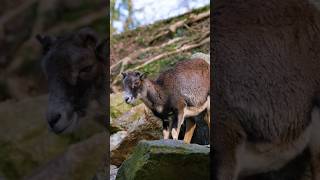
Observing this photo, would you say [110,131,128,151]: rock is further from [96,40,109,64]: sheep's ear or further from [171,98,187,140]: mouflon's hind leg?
[96,40,109,64]: sheep's ear

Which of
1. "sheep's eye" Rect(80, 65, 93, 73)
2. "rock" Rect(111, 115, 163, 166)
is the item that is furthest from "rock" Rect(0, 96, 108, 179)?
"rock" Rect(111, 115, 163, 166)

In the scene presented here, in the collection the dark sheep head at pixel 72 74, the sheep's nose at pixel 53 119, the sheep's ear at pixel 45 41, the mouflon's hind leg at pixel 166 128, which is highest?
the sheep's ear at pixel 45 41

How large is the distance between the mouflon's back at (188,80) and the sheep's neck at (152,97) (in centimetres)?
Result: 6

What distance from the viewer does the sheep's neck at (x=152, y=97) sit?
3.32 metres

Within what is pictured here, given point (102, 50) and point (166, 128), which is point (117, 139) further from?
point (102, 50)

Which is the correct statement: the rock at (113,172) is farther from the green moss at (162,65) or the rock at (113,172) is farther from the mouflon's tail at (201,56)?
the green moss at (162,65)

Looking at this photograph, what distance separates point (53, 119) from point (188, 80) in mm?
2108

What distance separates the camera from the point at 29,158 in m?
1.34

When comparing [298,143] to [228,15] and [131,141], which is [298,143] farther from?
[131,141]

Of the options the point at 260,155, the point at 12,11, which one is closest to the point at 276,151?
the point at 260,155

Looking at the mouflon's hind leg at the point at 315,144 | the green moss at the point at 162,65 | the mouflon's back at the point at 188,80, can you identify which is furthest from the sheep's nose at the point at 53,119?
the green moss at the point at 162,65

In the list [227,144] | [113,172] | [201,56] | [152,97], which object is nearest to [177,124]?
[152,97]

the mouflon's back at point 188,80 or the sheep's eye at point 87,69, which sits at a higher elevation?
the sheep's eye at point 87,69

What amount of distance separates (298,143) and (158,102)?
6.22 ft
